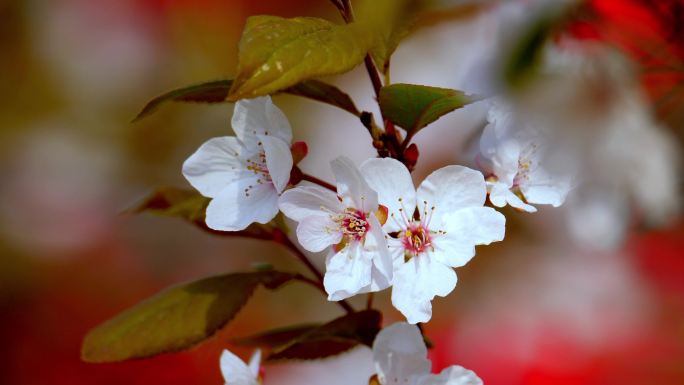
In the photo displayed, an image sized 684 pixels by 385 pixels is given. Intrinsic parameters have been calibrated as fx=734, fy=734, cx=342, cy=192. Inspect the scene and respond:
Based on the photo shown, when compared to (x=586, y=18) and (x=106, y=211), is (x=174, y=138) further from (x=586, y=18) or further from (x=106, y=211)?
(x=586, y=18)

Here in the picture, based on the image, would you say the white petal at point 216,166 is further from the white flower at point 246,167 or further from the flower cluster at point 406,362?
the flower cluster at point 406,362

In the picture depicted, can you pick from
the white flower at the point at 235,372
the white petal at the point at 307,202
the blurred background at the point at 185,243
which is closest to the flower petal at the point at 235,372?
the white flower at the point at 235,372

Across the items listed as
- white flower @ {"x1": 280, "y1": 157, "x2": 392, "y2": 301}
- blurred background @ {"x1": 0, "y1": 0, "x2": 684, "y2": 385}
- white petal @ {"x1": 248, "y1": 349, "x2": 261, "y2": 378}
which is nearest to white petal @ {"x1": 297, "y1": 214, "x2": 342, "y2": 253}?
white flower @ {"x1": 280, "y1": 157, "x2": 392, "y2": 301}

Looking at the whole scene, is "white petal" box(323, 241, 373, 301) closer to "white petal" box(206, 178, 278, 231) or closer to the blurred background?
"white petal" box(206, 178, 278, 231)

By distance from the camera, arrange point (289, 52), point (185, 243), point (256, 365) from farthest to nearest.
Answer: point (185, 243), point (256, 365), point (289, 52)

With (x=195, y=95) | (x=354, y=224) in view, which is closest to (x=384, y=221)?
(x=354, y=224)

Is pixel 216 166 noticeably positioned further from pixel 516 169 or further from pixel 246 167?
pixel 516 169
